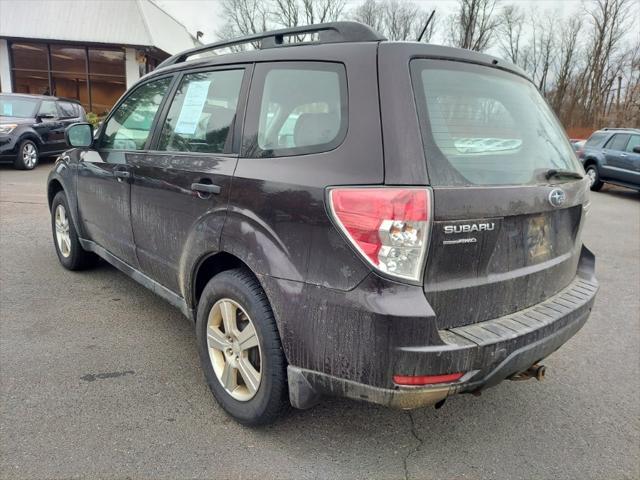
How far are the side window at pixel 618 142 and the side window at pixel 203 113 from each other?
533 inches

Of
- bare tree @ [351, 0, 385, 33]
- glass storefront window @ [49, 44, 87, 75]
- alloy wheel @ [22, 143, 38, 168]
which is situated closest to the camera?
alloy wheel @ [22, 143, 38, 168]

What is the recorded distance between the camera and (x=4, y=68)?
21828 millimetres

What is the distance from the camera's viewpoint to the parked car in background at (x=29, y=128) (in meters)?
11.4

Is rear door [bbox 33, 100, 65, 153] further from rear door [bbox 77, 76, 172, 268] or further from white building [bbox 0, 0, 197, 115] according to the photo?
rear door [bbox 77, 76, 172, 268]

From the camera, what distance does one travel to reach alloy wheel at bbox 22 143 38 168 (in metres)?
11.8

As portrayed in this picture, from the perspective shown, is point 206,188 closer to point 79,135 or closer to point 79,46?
point 79,135

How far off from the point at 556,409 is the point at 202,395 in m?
2.07

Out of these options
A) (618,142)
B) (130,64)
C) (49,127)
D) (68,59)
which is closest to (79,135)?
(49,127)

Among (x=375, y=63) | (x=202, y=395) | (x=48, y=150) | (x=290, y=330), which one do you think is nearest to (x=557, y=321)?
(x=290, y=330)

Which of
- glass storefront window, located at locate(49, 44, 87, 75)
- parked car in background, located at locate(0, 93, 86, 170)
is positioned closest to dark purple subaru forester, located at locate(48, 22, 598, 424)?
parked car in background, located at locate(0, 93, 86, 170)

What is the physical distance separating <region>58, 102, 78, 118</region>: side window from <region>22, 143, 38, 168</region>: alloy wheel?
1.45 meters

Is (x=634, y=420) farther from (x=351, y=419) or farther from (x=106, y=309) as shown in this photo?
(x=106, y=309)

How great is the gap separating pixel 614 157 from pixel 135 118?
44.4 feet

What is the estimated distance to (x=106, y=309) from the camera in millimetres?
4000
